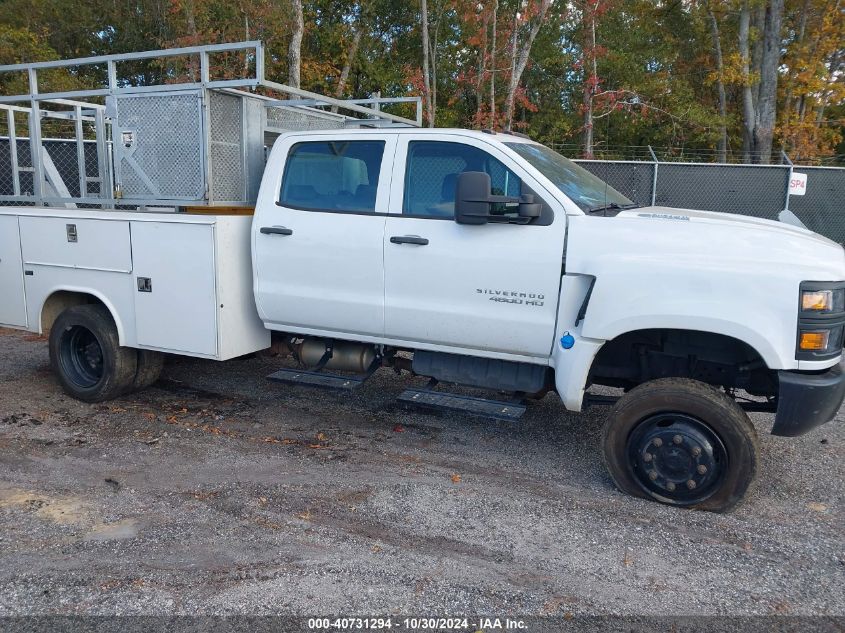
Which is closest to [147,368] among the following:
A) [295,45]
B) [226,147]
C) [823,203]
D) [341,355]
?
[341,355]

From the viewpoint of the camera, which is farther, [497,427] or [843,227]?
[843,227]

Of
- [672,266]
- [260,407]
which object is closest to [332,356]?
[260,407]

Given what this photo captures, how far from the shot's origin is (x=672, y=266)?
400 centimetres

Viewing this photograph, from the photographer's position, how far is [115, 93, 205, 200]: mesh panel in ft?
17.9

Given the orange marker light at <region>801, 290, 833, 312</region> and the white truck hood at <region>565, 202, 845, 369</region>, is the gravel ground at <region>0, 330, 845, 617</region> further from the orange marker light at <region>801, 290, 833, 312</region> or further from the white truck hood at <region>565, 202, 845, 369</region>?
the orange marker light at <region>801, 290, 833, 312</region>

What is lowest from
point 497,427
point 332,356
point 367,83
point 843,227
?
point 497,427

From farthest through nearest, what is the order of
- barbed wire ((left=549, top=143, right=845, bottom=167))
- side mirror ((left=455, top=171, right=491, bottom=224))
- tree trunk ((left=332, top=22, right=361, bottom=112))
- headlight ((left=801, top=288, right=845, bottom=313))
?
1. tree trunk ((left=332, top=22, right=361, bottom=112))
2. barbed wire ((left=549, top=143, right=845, bottom=167))
3. side mirror ((left=455, top=171, right=491, bottom=224))
4. headlight ((left=801, top=288, right=845, bottom=313))

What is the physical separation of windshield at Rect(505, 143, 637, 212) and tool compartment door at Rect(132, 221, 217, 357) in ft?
7.82

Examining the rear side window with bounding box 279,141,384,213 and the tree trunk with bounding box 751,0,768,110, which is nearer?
the rear side window with bounding box 279,141,384,213

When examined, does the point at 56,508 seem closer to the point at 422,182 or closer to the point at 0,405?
the point at 0,405

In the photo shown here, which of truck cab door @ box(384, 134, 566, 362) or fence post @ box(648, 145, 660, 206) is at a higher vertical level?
fence post @ box(648, 145, 660, 206)

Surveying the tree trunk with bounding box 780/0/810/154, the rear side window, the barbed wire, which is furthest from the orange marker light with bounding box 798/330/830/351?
the tree trunk with bounding box 780/0/810/154

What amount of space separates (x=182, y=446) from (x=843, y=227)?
1245 cm

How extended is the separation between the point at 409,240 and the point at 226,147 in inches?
74.1
